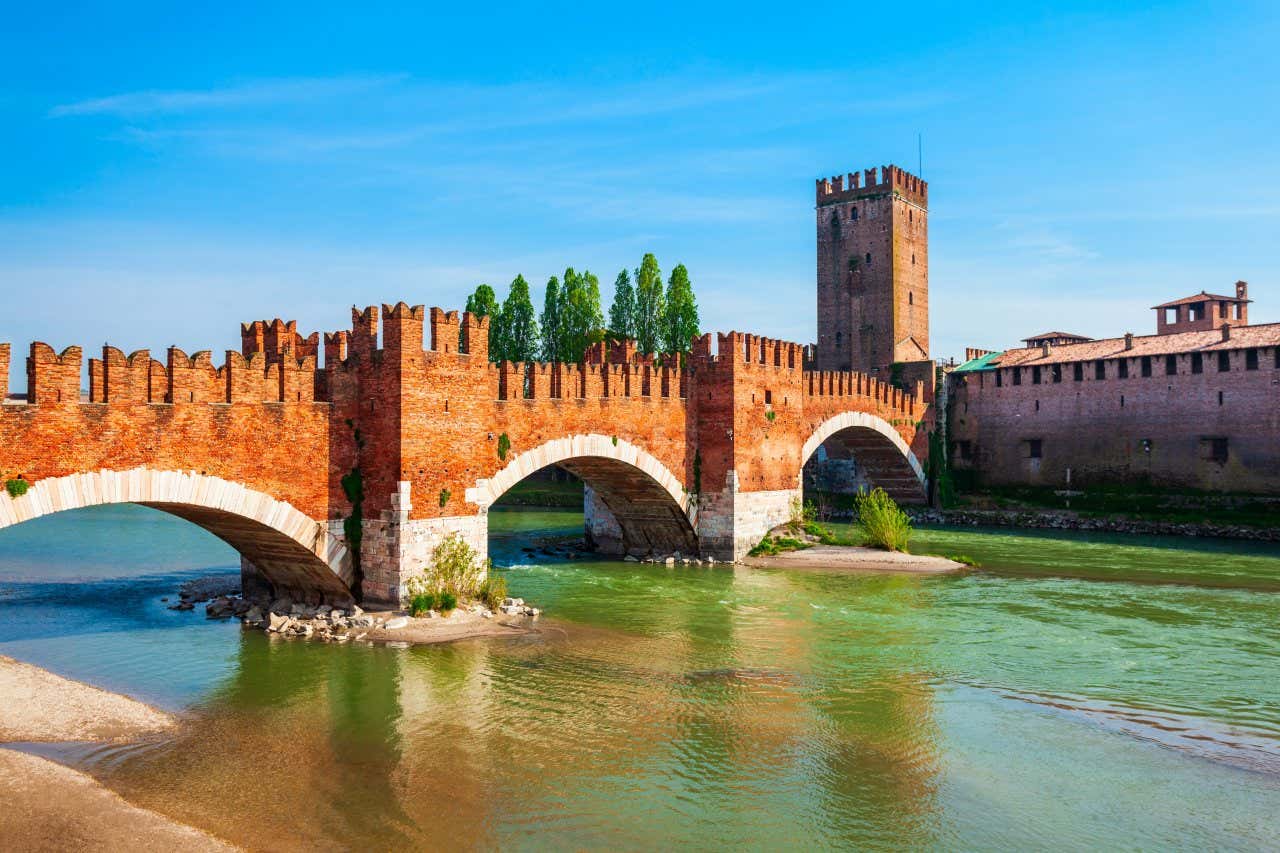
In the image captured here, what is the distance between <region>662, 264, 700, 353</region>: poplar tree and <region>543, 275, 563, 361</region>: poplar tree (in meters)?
5.39

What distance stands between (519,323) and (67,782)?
39.4 metres

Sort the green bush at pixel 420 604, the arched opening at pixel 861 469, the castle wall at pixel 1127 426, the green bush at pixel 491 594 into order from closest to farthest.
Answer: the green bush at pixel 420 604 → the green bush at pixel 491 594 → the castle wall at pixel 1127 426 → the arched opening at pixel 861 469

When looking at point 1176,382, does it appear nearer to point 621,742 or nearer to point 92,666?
point 621,742

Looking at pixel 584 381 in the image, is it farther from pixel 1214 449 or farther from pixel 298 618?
pixel 1214 449

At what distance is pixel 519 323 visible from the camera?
49.5 metres

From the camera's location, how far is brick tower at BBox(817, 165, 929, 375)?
176 feet

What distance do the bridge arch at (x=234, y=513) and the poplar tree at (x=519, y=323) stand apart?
29202mm

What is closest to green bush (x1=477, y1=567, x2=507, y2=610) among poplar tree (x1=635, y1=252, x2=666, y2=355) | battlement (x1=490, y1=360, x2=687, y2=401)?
battlement (x1=490, y1=360, x2=687, y2=401)

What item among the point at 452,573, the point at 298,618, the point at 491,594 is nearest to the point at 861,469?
the point at 491,594

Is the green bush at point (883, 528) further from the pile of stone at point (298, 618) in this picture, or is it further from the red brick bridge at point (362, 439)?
the pile of stone at point (298, 618)

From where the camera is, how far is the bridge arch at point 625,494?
2495cm

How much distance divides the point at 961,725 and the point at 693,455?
52.3 feet

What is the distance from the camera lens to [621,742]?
13.2 meters

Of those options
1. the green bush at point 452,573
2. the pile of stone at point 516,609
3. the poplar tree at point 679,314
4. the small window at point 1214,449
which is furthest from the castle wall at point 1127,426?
the green bush at point 452,573
